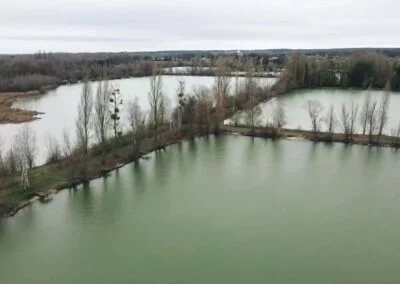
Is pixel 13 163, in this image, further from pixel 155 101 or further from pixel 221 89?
pixel 221 89

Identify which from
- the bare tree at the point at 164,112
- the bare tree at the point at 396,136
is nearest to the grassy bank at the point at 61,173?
the bare tree at the point at 164,112

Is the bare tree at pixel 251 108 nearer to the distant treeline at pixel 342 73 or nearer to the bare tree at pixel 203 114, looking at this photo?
the bare tree at pixel 203 114

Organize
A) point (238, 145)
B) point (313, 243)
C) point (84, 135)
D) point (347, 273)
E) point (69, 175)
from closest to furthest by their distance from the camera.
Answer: point (347, 273), point (313, 243), point (69, 175), point (84, 135), point (238, 145)

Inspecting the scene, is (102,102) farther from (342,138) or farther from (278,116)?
(342,138)

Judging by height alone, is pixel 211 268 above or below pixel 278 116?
below

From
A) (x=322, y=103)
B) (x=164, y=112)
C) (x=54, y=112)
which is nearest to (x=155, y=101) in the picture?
(x=164, y=112)

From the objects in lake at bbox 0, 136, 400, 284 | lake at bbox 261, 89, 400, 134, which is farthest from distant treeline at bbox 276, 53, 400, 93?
lake at bbox 0, 136, 400, 284

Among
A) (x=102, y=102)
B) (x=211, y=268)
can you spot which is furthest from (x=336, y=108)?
(x=211, y=268)
